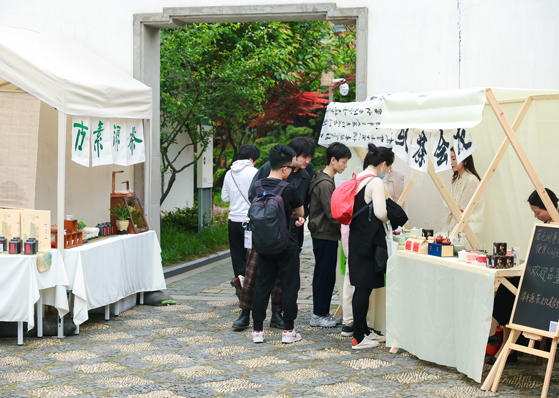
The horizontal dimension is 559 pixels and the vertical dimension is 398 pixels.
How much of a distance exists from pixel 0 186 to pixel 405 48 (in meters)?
4.63

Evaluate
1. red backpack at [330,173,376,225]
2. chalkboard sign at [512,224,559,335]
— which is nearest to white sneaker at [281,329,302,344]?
red backpack at [330,173,376,225]

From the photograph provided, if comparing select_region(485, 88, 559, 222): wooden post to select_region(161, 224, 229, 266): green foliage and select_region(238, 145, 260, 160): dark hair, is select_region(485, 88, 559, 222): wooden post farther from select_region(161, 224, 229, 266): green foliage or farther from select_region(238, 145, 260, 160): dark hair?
select_region(161, 224, 229, 266): green foliage

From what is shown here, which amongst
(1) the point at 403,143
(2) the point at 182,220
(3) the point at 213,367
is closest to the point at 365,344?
(3) the point at 213,367

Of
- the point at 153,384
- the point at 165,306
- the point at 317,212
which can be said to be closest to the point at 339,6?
the point at 317,212

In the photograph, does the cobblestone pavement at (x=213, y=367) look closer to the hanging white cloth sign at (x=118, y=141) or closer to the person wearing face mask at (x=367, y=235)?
the person wearing face mask at (x=367, y=235)

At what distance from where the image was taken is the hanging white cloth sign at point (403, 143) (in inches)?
233

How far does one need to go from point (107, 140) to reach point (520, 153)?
409 centimetres

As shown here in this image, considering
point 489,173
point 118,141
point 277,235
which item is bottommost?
point 277,235

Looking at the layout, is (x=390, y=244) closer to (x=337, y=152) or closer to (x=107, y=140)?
(x=337, y=152)

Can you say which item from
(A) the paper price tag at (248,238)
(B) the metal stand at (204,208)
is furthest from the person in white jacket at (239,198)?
(B) the metal stand at (204,208)

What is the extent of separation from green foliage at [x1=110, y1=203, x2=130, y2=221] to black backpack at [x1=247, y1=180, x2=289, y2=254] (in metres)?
2.19

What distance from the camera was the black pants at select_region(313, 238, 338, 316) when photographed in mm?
6312

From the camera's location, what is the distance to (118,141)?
277 inches

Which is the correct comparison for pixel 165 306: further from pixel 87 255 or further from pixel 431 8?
pixel 431 8
